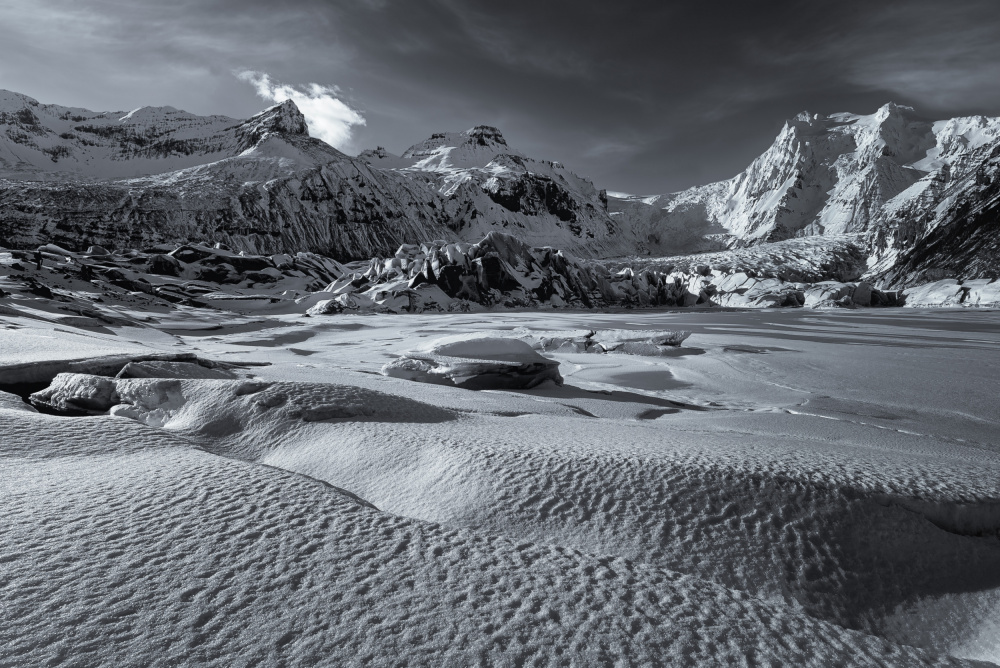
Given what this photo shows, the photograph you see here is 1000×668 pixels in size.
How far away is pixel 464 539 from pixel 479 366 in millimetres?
3339

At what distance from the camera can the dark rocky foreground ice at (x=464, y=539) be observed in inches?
26.2

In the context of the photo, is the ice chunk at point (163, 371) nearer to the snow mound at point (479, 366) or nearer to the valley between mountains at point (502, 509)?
the valley between mountains at point (502, 509)

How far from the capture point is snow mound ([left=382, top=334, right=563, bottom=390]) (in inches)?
165

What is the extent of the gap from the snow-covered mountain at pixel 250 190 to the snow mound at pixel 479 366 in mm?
54569

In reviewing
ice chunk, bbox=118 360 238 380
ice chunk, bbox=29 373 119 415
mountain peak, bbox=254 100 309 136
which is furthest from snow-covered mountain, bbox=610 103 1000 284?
mountain peak, bbox=254 100 309 136

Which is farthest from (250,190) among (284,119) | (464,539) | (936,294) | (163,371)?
(464,539)

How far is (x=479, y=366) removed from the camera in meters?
4.25

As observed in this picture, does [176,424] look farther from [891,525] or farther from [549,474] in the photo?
[891,525]

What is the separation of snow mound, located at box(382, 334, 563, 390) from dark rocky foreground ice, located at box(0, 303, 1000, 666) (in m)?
1.87

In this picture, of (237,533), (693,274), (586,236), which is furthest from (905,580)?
(586,236)

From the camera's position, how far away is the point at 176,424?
2066mm

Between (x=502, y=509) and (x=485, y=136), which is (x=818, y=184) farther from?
(x=502, y=509)

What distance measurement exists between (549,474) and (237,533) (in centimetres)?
76

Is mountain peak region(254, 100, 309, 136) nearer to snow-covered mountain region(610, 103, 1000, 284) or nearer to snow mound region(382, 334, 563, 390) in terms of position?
snow-covered mountain region(610, 103, 1000, 284)
